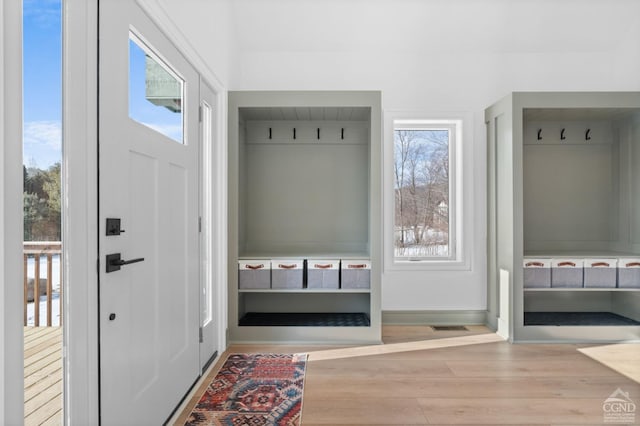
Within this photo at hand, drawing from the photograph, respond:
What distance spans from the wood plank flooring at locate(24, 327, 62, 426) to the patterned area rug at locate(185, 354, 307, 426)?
98 centimetres

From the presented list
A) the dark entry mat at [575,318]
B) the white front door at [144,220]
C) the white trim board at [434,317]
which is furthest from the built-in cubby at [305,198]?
the dark entry mat at [575,318]

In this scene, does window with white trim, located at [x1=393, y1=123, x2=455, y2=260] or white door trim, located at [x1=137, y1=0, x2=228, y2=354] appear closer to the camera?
white door trim, located at [x1=137, y1=0, x2=228, y2=354]

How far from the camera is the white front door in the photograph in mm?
1628

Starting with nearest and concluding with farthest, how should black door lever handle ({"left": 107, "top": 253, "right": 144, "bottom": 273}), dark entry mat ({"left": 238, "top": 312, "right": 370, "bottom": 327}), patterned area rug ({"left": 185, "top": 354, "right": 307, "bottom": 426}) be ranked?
1. black door lever handle ({"left": 107, "top": 253, "right": 144, "bottom": 273})
2. patterned area rug ({"left": 185, "top": 354, "right": 307, "bottom": 426})
3. dark entry mat ({"left": 238, "top": 312, "right": 370, "bottom": 327})

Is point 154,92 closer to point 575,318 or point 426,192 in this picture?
point 426,192

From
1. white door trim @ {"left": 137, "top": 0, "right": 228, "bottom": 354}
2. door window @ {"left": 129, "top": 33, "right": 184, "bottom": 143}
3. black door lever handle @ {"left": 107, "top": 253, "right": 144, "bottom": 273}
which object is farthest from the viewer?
white door trim @ {"left": 137, "top": 0, "right": 228, "bottom": 354}

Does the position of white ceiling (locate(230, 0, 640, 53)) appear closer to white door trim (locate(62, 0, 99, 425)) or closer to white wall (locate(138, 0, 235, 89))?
white wall (locate(138, 0, 235, 89))

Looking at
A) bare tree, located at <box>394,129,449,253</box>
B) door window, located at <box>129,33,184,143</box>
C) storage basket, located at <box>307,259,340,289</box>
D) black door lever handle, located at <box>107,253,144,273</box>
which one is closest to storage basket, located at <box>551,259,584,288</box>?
bare tree, located at <box>394,129,449,253</box>

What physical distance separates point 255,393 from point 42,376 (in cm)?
147

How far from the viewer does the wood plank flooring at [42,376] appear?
1209 mm

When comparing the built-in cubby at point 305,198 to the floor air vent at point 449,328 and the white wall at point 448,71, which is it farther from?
the floor air vent at point 449,328

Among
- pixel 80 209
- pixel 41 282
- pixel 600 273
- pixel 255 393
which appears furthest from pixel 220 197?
pixel 600 273

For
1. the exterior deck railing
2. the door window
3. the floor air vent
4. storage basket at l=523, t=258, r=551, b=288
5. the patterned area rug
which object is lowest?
the patterned area rug

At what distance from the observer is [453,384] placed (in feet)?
8.76
